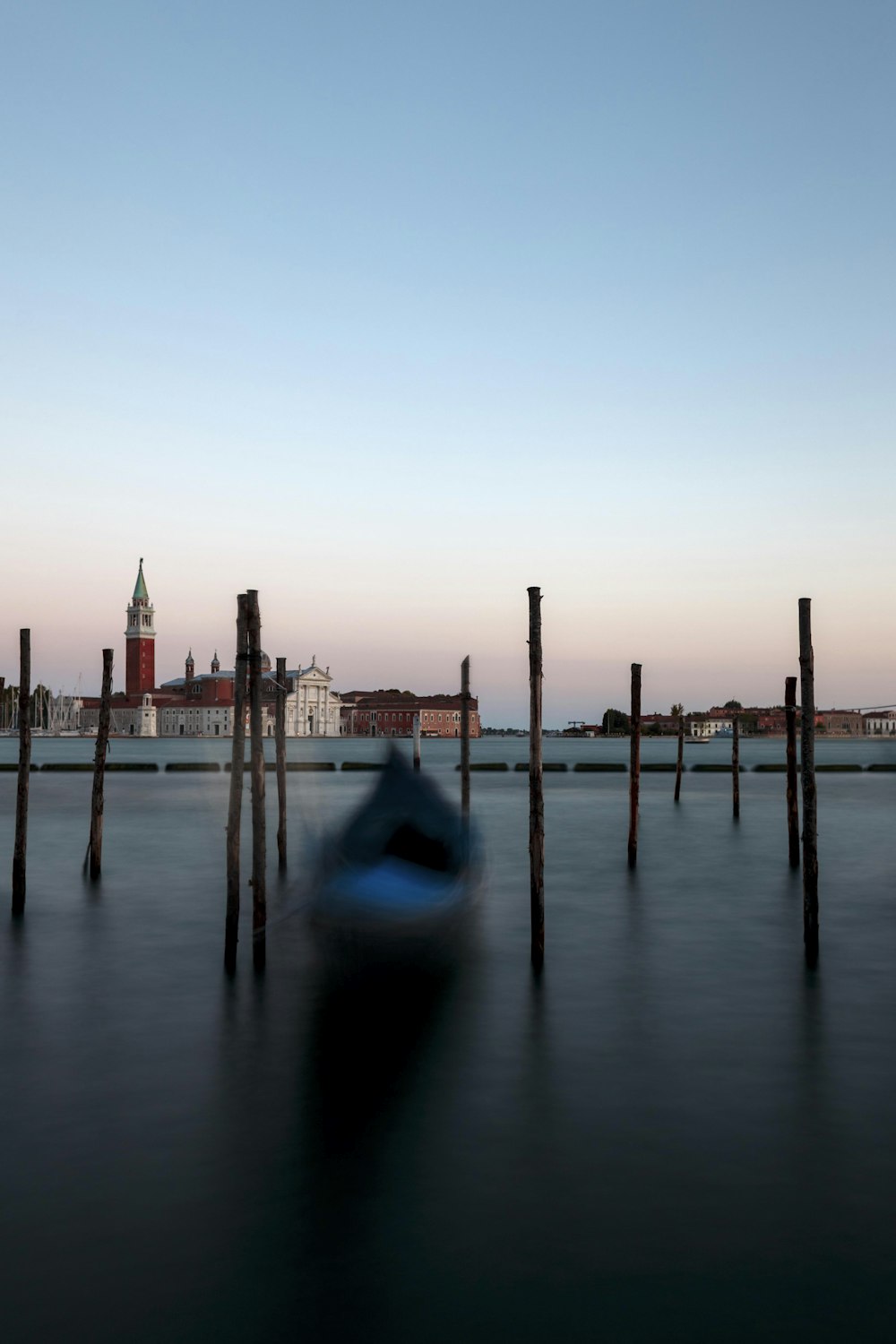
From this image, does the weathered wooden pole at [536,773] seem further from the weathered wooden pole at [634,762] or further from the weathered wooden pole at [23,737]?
the weathered wooden pole at [634,762]

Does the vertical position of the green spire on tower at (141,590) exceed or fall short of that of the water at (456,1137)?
it exceeds it

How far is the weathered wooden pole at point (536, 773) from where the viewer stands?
12.0 metres

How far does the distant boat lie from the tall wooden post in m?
4.08

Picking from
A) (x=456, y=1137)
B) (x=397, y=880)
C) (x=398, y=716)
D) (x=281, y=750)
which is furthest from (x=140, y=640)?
(x=456, y=1137)

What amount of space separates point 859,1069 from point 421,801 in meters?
7.89

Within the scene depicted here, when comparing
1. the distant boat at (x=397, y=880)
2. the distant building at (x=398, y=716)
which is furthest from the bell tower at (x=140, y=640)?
the distant boat at (x=397, y=880)

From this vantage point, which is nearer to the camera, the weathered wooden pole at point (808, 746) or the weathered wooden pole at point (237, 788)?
the weathered wooden pole at point (237, 788)

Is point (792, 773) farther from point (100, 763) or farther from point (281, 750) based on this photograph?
point (100, 763)

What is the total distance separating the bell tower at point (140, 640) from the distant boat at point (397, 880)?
16031 cm

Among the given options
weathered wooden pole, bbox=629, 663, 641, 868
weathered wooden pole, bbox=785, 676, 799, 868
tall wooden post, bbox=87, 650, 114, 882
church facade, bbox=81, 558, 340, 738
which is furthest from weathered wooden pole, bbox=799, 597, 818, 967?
church facade, bbox=81, 558, 340, 738

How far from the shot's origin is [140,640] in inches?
6644

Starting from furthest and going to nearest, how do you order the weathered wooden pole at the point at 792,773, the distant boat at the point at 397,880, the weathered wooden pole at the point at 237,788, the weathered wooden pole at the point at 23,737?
1. the weathered wooden pole at the point at 792,773
2. the weathered wooden pole at the point at 23,737
3. the distant boat at the point at 397,880
4. the weathered wooden pole at the point at 237,788

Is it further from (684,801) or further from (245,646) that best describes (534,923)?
(684,801)

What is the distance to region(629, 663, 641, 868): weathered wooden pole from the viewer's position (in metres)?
21.0
